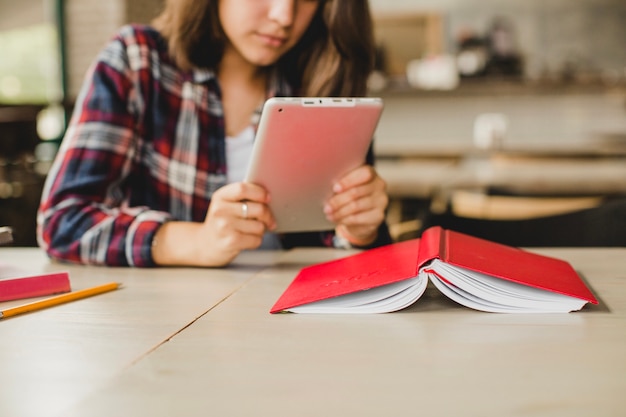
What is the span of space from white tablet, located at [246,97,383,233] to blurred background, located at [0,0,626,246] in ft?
10.3

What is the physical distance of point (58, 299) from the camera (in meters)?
0.83

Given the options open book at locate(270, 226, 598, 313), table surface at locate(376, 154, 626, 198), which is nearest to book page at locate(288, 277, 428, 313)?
open book at locate(270, 226, 598, 313)

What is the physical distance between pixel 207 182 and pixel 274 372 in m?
0.94

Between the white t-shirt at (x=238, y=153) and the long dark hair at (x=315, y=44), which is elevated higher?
the long dark hair at (x=315, y=44)

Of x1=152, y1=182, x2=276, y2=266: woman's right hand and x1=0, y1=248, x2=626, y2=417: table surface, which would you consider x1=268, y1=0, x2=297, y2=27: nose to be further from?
x1=0, y1=248, x2=626, y2=417: table surface

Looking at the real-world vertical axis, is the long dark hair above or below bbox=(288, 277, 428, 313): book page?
above

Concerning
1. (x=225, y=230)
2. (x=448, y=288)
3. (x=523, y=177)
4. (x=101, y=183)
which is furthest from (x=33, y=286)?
(x=523, y=177)

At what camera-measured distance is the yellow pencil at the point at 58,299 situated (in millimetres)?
775

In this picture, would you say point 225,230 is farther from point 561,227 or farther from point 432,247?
point 561,227

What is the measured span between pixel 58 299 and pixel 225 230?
29 centimetres

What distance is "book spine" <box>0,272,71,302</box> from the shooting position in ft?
2.78

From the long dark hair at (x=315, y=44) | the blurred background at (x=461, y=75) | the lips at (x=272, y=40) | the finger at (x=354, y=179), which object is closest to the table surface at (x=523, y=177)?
the blurred background at (x=461, y=75)

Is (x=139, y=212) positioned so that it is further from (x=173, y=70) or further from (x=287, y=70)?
(x=287, y=70)

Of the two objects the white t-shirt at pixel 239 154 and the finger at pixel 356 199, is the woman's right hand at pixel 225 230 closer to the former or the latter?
the finger at pixel 356 199
